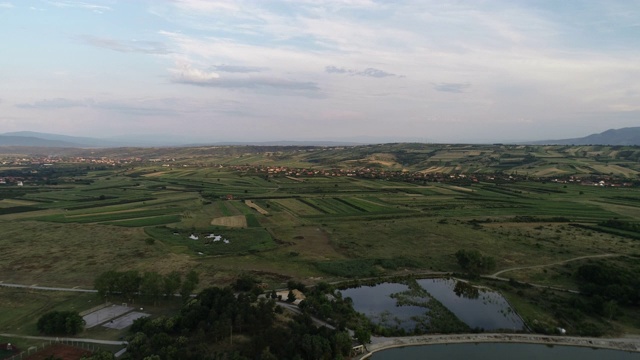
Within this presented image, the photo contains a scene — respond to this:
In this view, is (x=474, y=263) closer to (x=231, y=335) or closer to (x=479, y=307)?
(x=479, y=307)

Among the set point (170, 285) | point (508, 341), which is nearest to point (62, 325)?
point (170, 285)

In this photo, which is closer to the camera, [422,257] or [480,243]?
[422,257]

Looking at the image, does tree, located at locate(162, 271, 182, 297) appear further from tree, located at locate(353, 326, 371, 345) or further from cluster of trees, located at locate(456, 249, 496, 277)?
cluster of trees, located at locate(456, 249, 496, 277)

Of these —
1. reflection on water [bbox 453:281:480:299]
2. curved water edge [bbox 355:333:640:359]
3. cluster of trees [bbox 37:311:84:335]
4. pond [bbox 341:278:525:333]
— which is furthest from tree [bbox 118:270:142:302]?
reflection on water [bbox 453:281:480:299]

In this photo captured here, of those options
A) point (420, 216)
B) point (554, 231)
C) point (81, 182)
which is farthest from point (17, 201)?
point (554, 231)

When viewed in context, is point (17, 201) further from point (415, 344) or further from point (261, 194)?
point (415, 344)
